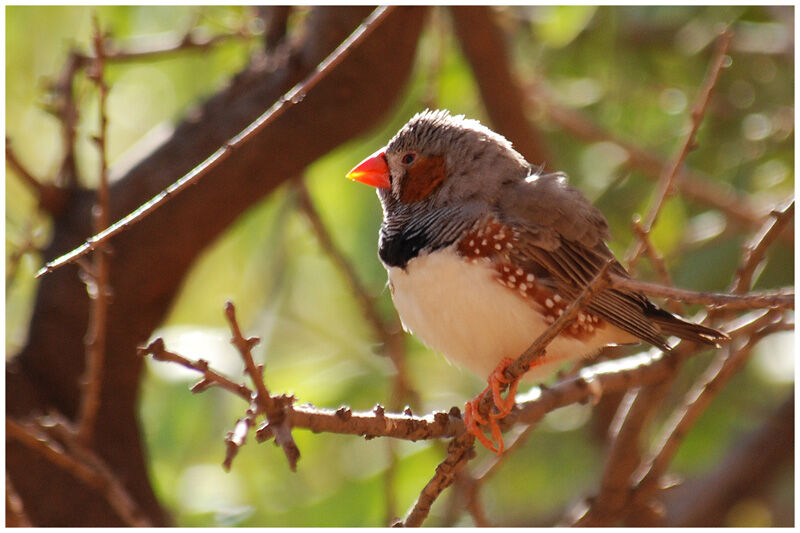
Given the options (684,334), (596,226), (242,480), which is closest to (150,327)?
(242,480)

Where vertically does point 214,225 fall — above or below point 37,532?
above

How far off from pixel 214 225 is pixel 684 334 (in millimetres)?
1689

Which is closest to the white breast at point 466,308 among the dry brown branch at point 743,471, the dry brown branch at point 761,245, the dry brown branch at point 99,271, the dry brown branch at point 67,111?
the dry brown branch at point 761,245

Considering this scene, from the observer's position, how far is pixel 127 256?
131 inches

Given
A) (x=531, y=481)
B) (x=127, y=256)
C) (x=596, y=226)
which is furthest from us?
(x=531, y=481)

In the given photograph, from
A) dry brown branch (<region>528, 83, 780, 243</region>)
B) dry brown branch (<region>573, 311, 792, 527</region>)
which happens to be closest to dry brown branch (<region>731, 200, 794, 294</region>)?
dry brown branch (<region>573, 311, 792, 527</region>)

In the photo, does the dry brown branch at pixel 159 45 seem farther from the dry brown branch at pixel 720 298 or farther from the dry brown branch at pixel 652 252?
the dry brown branch at pixel 720 298

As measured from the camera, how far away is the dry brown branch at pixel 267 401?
1367 millimetres

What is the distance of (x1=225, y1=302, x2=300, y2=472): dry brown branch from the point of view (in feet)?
4.49

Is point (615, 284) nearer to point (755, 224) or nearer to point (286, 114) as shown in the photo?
point (286, 114)

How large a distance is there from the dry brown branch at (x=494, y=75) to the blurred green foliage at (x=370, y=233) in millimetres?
147

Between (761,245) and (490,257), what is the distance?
75 centimetres

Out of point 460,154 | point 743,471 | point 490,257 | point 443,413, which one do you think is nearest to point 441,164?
point 460,154

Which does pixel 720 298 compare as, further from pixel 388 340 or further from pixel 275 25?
pixel 275 25
